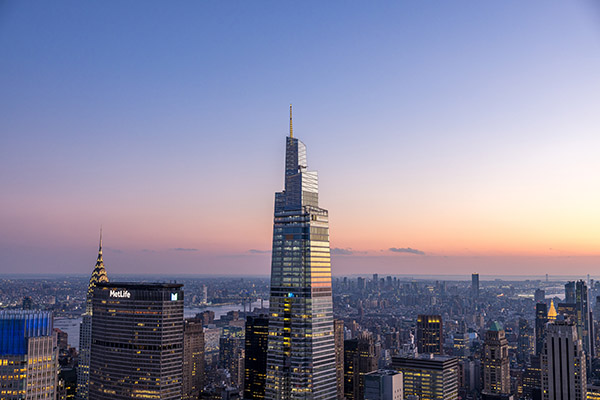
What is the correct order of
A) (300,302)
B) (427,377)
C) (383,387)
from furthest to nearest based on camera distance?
(427,377) < (383,387) < (300,302)

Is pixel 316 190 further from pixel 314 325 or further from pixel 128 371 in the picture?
pixel 128 371

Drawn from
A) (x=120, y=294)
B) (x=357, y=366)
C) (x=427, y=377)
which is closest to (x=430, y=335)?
(x=357, y=366)

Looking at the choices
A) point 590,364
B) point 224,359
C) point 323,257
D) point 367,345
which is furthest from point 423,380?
point 224,359

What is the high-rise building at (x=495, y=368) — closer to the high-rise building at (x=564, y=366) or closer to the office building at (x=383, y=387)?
the high-rise building at (x=564, y=366)

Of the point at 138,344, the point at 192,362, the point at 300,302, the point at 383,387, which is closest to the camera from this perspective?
the point at 300,302

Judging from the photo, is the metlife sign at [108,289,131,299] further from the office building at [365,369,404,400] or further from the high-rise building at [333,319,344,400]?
the high-rise building at [333,319,344,400]

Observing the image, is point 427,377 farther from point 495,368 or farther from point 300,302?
point 300,302

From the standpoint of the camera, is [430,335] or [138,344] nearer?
[138,344]
